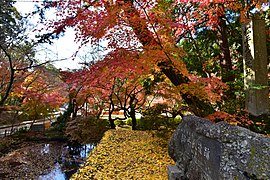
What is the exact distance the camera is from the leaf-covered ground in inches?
125

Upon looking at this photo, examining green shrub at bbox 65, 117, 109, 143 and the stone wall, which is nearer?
the stone wall

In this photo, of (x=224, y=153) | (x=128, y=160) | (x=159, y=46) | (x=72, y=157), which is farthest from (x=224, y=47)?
(x=72, y=157)

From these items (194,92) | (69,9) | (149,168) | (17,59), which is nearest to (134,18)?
(69,9)

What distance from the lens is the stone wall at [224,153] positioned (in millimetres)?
1284

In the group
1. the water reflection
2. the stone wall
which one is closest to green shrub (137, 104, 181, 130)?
the water reflection

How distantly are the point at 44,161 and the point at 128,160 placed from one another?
10.3 ft

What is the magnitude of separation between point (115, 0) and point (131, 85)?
13.5 ft

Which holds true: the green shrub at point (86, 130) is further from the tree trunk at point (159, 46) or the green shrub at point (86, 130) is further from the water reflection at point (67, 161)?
the tree trunk at point (159, 46)

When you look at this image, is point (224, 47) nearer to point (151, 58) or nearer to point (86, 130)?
point (151, 58)

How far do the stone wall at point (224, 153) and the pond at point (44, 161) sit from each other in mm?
3581

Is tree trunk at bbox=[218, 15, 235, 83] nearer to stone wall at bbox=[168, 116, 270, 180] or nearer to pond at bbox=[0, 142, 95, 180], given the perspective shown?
stone wall at bbox=[168, 116, 270, 180]

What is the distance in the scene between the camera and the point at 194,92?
4039mm

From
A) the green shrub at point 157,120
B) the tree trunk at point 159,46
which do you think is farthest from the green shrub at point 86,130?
the tree trunk at point 159,46

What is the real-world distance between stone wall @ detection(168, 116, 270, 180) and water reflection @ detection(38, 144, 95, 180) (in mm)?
3502
